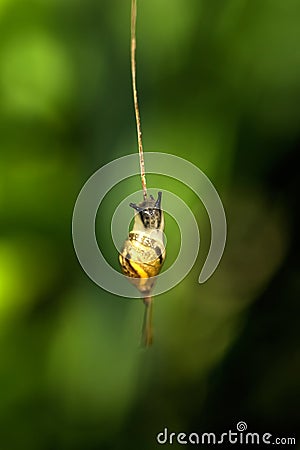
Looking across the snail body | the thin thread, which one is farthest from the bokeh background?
the snail body

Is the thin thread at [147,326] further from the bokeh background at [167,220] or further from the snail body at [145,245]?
the snail body at [145,245]

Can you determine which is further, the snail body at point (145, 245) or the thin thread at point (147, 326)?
the thin thread at point (147, 326)

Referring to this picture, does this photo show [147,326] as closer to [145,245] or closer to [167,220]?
[167,220]

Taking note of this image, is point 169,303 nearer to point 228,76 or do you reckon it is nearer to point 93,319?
point 93,319

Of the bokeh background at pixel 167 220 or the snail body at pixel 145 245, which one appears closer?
the snail body at pixel 145 245

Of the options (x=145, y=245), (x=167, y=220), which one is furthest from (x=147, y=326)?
(x=145, y=245)

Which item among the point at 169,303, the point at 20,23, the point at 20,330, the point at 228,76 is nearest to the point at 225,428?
the point at 169,303

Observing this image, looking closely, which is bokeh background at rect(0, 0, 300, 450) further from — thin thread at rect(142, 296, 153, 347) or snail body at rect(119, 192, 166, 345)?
snail body at rect(119, 192, 166, 345)

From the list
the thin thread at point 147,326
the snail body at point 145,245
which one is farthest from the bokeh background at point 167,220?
the snail body at point 145,245
